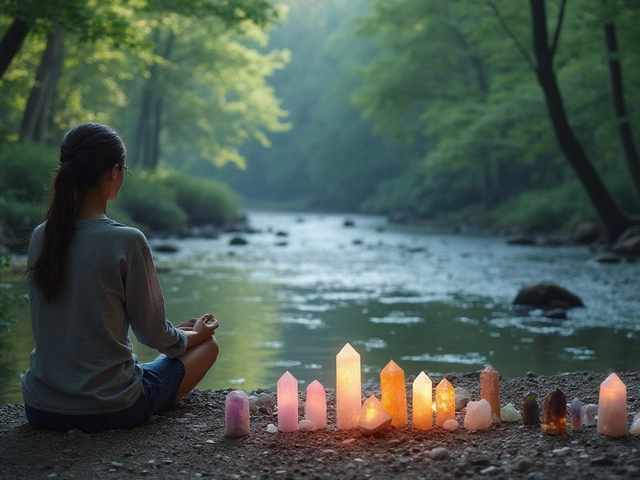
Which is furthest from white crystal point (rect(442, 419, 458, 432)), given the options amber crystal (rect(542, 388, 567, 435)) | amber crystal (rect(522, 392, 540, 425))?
amber crystal (rect(542, 388, 567, 435))

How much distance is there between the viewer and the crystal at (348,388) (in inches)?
153

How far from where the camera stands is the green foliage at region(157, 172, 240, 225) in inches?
1085

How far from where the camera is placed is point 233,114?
121 ft

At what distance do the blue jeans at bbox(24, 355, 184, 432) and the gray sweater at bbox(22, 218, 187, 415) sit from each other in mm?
74

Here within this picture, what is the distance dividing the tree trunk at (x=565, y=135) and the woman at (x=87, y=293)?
12715 millimetres

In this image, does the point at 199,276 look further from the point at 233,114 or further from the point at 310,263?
the point at 233,114

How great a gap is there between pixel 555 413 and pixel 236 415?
152 cm

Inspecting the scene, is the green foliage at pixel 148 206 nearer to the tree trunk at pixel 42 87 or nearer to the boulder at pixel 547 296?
the tree trunk at pixel 42 87

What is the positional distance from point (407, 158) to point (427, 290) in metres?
36.0

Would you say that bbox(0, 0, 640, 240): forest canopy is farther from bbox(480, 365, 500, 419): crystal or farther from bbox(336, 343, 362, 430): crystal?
bbox(480, 365, 500, 419): crystal

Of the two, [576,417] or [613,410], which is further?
[576,417]

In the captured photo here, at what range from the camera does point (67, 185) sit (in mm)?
3656

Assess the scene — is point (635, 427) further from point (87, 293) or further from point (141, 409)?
point (87, 293)

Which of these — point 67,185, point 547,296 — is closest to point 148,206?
point 547,296
